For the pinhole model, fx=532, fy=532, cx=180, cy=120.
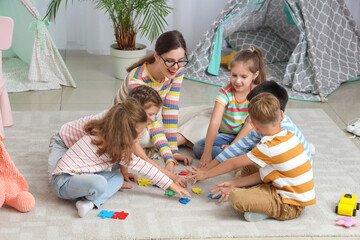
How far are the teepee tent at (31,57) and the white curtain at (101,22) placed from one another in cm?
48

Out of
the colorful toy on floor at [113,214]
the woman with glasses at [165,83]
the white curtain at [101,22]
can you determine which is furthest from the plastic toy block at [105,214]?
the white curtain at [101,22]

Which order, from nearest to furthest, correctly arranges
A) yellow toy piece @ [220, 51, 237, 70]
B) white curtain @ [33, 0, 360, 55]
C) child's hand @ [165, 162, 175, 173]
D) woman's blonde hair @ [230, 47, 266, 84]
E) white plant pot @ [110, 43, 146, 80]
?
child's hand @ [165, 162, 175, 173] < woman's blonde hair @ [230, 47, 266, 84] < white plant pot @ [110, 43, 146, 80] < yellow toy piece @ [220, 51, 237, 70] < white curtain @ [33, 0, 360, 55]

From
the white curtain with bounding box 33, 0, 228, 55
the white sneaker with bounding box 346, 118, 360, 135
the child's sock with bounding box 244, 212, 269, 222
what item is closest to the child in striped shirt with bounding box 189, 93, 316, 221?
the child's sock with bounding box 244, 212, 269, 222

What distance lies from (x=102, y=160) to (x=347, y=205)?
105cm

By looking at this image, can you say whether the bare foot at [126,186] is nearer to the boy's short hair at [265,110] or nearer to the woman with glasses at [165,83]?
the woman with glasses at [165,83]

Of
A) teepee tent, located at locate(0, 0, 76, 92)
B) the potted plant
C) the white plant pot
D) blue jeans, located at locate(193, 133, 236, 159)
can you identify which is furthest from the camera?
the white plant pot

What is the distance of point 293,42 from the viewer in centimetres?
413

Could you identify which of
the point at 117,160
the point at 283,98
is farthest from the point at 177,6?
the point at 117,160

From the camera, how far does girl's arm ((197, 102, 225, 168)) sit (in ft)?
8.48

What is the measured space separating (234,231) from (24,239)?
81cm

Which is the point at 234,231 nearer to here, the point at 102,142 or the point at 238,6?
the point at 102,142

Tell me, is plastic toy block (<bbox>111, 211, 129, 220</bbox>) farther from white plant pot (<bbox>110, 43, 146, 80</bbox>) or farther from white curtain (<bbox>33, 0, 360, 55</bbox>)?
white curtain (<bbox>33, 0, 360, 55</bbox>)

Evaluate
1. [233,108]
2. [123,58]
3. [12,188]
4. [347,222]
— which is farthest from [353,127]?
[12,188]

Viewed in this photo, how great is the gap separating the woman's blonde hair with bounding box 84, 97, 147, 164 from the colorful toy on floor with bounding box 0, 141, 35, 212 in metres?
0.37
